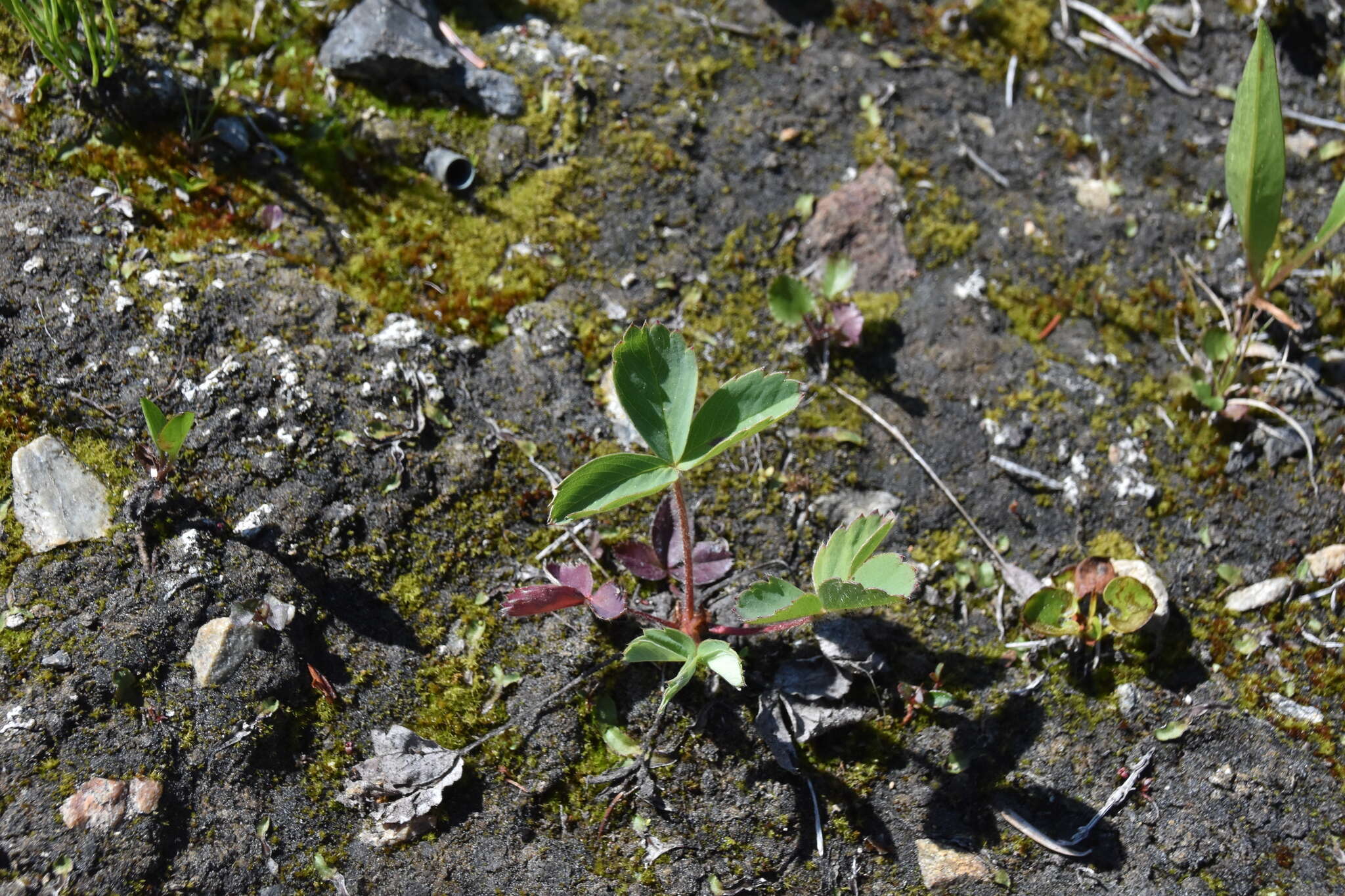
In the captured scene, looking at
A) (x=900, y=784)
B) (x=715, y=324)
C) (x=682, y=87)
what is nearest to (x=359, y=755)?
(x=900, y=784)

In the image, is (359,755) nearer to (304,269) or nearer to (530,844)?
(530,844)

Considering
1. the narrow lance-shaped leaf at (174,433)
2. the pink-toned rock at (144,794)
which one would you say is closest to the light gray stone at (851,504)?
the narrow lance-shaped leaf at (174,433)

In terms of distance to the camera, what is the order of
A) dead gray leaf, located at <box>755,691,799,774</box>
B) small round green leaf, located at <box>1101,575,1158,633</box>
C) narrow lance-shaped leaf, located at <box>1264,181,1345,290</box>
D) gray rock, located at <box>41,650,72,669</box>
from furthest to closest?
narrow lance-shaped leaf, located at <box>1264,181,1345,290</box>
small round green leaf, located at <box>1101,575,1158,633</box>
dead gray leaf, located at <box>755,691,799,774</box>
gray rock, located at <box>41,650,72,669</box>

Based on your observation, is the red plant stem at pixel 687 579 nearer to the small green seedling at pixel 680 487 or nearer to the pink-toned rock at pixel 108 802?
the small green seedling at pixel 680 487

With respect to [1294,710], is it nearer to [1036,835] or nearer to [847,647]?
[1036,835]

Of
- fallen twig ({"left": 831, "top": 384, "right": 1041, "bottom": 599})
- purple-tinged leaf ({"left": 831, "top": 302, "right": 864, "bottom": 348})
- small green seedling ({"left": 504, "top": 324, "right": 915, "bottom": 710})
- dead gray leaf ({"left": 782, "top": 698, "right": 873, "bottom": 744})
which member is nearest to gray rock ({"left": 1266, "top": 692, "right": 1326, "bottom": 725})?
fallen twig ({"left": 831, "top": 384, "right": 1041, "bottom": 599})

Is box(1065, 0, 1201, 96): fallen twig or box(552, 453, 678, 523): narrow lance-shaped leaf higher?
box(1065, 0, 1201, 96): fallen twig

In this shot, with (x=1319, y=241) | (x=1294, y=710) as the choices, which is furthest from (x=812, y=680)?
(x=1319, y=241)

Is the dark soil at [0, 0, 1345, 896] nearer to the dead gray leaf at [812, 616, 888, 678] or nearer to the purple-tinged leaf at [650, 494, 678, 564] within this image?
the dead gray leaf at [812, 616, 888, 678]
